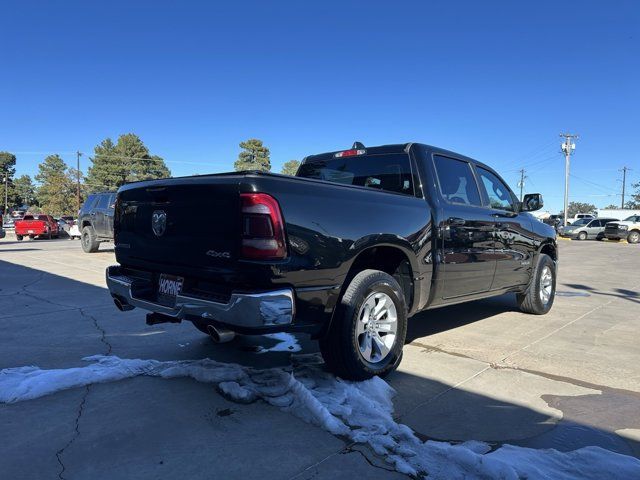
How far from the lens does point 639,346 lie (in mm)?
5191

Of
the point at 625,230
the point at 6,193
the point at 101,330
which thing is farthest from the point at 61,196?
the point at 101,330

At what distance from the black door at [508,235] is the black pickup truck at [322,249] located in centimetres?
18

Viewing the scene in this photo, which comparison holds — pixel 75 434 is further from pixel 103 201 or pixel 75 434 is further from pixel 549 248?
pixel 103 201

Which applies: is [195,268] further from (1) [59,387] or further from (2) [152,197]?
(1) [59,387]

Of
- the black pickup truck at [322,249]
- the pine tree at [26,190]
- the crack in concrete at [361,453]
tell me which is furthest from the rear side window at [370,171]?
the pine tree at [26,190]

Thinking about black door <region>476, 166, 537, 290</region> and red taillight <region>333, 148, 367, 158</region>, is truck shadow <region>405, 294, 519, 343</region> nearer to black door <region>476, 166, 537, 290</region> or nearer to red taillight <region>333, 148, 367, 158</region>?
black door <region>476, 166, 537, 290</region>

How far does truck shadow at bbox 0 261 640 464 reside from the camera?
301 cm

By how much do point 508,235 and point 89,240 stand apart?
14.1 m

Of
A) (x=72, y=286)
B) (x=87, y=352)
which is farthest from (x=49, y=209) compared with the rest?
(x=87, y=352)

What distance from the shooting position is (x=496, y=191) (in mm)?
5883

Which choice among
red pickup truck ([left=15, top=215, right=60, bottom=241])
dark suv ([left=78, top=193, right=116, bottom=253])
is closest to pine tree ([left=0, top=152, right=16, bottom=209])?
red pickup truck ([left=15, top=215, right=60, bottom=241])

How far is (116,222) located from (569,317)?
5838 mm

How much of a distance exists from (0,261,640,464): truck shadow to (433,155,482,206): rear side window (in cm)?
160

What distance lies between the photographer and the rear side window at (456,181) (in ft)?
16.0
